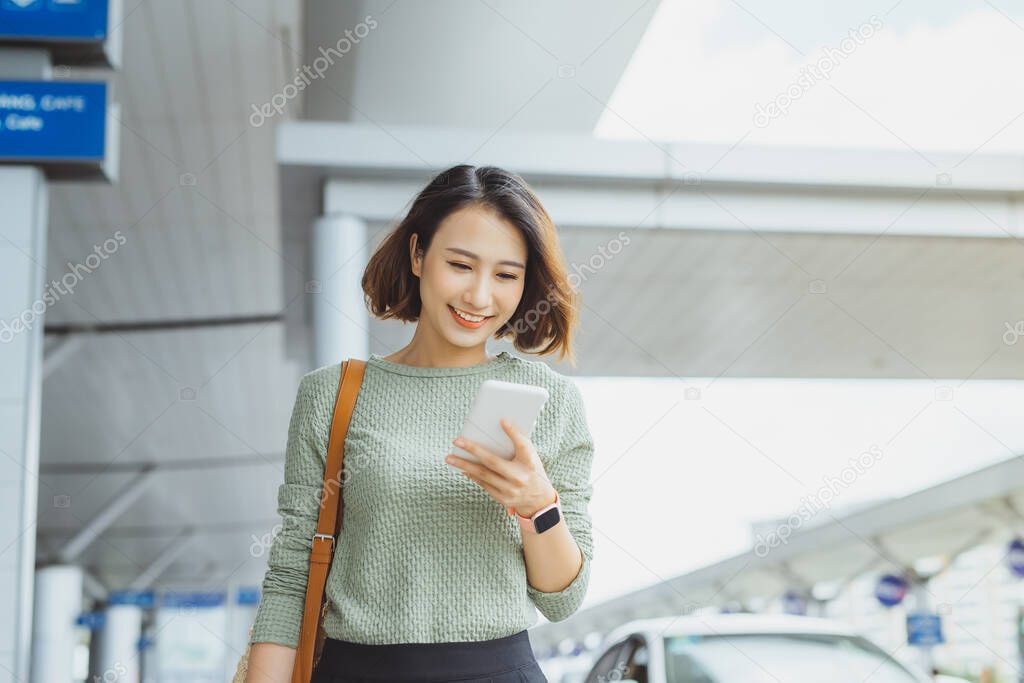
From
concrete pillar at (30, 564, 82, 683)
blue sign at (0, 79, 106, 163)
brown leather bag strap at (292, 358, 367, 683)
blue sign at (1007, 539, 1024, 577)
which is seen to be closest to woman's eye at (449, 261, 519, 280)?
brown leather bag strap at (292, 358, 367, 683)

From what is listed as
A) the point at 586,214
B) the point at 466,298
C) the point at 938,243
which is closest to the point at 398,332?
the point at 586,214

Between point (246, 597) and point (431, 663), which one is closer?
point (431, 663)

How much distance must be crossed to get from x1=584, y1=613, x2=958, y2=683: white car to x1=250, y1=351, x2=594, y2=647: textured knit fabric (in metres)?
3.59

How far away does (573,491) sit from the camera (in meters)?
1.69

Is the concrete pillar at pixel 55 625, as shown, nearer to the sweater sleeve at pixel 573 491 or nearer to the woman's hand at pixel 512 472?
the sweater sleeve at pixel 573 491

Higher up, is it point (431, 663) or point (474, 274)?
point (474, 274)

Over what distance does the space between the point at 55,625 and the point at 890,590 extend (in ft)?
41.8

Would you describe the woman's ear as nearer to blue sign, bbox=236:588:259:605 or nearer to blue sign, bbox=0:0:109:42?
blue sign, bbox=0:0:109:42

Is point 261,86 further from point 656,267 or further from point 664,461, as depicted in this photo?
point 664,461

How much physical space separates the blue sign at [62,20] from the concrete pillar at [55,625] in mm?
8389

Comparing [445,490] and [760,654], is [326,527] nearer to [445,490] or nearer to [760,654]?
[445,490]

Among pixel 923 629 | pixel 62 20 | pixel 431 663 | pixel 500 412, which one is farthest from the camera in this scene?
pixel 923 629

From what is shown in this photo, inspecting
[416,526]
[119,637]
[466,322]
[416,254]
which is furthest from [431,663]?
[119,637]

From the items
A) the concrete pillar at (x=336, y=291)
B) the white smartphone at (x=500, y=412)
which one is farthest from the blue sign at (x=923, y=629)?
the white smartphone at (x=500, y=412)
